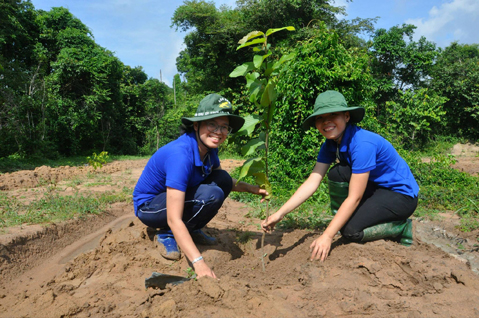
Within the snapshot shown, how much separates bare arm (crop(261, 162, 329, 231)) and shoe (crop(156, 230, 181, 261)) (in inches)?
30.3

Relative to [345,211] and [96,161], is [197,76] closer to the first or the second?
[96,161]

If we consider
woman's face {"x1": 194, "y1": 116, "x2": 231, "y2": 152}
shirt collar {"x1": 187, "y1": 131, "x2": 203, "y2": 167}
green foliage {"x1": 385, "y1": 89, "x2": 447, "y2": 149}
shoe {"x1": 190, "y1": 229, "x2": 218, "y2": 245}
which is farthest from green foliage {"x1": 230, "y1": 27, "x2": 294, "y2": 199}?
green foliage {"x1": 385, "y1": 89, "x2": 447, "y2": 149}

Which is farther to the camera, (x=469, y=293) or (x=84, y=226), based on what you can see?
(x=84, y=226)

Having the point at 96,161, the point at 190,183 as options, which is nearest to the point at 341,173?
the point at 190,183

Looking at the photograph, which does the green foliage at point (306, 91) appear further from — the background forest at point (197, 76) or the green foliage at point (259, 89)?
the background forest at point (197, 76)

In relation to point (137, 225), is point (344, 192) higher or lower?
higher

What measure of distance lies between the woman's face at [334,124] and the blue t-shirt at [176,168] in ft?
3.15

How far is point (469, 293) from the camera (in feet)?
6.66

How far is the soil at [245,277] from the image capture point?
1.87 metres

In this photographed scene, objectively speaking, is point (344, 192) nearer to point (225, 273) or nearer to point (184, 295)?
point (225, 273)

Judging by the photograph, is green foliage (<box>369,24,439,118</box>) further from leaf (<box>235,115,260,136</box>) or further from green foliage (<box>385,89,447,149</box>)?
leaf (<box>235,115,260,136</box>)

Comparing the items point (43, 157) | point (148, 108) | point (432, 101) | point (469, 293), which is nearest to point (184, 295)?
point (469, 293)

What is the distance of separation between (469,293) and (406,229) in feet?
2.66

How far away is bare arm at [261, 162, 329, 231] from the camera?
2.60m
